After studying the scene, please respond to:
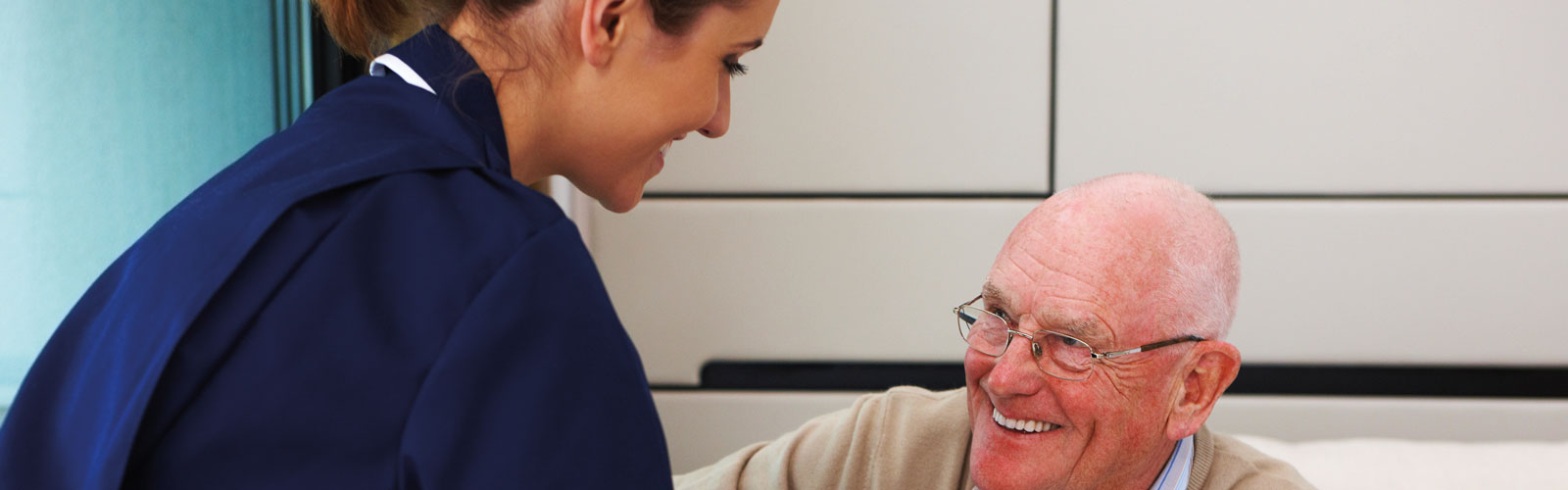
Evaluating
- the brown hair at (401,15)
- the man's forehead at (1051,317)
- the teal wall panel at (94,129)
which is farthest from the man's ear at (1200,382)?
the teal wall panel at (94,129)

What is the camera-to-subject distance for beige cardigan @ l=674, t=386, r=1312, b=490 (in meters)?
1.43

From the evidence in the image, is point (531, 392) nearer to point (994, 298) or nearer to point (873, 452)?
point (994, 298)

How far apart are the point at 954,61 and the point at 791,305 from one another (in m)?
0.57

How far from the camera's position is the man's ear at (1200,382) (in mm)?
1221

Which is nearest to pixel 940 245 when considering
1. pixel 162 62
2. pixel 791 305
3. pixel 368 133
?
pixel 791 305

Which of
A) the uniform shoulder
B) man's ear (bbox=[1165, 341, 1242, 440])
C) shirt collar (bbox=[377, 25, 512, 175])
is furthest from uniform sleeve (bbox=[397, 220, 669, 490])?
the uniform shoulder

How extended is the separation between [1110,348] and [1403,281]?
1.23 m

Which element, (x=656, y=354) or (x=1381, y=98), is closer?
(x=1381, y=98)

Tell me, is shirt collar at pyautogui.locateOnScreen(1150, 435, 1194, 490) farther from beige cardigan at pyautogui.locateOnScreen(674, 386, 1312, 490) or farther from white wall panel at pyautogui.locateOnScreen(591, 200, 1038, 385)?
white wall panel at pyautogui.locateOnScreen(591, 200, 1038, 385)

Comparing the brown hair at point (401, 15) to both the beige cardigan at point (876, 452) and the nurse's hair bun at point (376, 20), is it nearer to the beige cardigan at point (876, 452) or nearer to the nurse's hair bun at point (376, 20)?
the nurse's hair bun at point (376, 20)

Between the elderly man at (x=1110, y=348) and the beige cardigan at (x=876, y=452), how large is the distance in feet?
0.39

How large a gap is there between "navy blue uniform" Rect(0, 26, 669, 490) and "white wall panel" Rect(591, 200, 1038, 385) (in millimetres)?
1537

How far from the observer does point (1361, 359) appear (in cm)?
215

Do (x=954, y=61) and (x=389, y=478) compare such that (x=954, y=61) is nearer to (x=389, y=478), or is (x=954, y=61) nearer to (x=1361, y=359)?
(x=1361, y=359)
